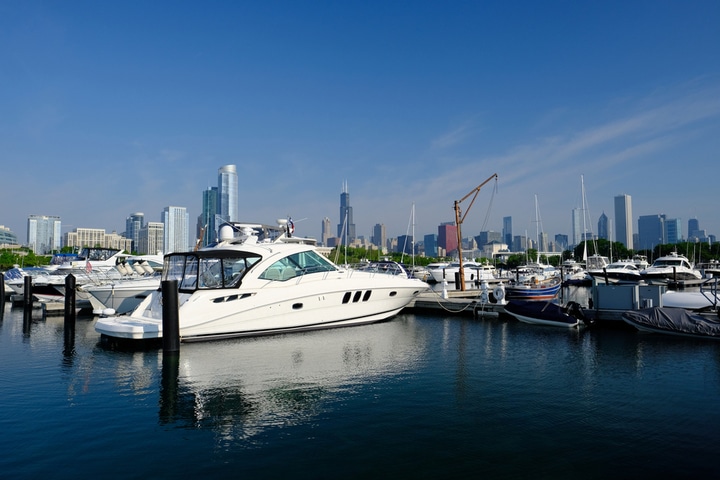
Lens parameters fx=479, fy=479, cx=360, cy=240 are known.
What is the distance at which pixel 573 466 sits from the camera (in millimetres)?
7395

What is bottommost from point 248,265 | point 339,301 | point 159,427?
point 159,427

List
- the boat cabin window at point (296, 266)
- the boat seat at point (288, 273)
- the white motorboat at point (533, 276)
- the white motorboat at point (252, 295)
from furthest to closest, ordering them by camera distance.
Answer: the white motorboat at point (533, 276), the boat seat at point (288, 273), the boat cabin window at point (296, 266), the white motorboat at point (252, 295)

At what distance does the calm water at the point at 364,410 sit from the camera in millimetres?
7570

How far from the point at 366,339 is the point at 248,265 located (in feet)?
17.7

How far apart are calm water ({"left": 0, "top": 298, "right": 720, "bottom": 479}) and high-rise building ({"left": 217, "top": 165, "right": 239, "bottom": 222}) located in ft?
393

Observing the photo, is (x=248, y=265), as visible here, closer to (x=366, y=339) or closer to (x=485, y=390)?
(x=366, y=339)

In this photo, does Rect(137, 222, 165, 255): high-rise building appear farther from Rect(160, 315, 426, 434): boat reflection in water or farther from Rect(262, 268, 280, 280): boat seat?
Rect(160, 315, 426, 434): boat reflection in water

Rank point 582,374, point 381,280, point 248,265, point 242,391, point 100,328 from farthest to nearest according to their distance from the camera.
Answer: point 381,280 < point 248,265 < point 100,328 < point 582,374 < point 242,391

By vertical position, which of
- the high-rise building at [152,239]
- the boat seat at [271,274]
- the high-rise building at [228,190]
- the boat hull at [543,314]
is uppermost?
the high-rise building at [228,190]

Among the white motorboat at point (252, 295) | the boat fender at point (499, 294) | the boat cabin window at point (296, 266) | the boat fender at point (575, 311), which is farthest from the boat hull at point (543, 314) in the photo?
the boat cabin window at point (296, 266)

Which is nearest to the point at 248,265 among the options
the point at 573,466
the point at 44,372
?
the point at 44,372

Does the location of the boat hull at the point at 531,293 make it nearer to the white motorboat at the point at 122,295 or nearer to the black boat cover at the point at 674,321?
the black boat cover at the point at 674,321

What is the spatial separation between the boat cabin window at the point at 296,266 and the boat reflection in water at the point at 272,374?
2398 mm

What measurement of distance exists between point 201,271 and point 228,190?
125289 mm
